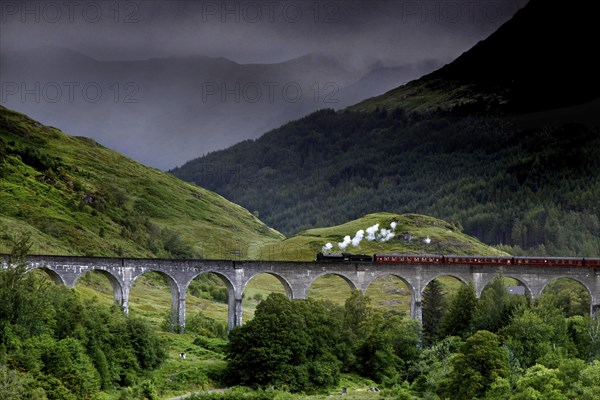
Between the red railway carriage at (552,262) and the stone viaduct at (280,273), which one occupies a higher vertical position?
the red railway carriage at (552,262)

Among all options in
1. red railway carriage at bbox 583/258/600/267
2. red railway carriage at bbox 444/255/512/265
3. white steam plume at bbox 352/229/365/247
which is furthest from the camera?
white steam plume at bbox 352/229/365/247

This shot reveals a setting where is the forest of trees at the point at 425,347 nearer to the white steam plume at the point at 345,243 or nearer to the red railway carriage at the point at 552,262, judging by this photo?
the red railway carriage at the point at 552,262

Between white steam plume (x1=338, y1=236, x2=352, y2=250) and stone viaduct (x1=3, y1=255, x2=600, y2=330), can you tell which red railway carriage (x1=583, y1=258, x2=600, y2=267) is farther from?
white steam plume (x1=338, y1=236, x2=352, y2=250)

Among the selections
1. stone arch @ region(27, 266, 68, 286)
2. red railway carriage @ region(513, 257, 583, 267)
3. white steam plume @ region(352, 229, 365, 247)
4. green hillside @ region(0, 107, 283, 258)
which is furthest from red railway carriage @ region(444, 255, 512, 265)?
white steam plume @ region(352, 229, 365, 247)

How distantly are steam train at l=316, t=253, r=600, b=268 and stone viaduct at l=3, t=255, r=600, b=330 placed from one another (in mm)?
584

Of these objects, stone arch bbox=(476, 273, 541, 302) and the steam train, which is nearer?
the steam train

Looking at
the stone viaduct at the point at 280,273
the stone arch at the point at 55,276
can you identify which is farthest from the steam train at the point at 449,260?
the stone arch at the point at 55,276

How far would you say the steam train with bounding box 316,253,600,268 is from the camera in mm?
110938

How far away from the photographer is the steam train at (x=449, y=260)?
364 ft

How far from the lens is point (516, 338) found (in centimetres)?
7975

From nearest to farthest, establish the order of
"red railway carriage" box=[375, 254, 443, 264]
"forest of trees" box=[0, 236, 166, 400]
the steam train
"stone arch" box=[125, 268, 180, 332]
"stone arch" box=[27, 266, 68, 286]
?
"forest of trees" box=[0, 236, 166, 400] → "stone arch" box=[27, 266, 68, 286] → "stone arch" box=[125, 268, 180, 332] → the steam train → "red railway carriage" box=[375, 254, 443, 264]

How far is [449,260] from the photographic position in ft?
374

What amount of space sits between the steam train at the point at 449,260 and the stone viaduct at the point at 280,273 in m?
0.58

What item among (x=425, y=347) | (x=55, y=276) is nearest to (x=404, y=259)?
(x=425, y=347)
